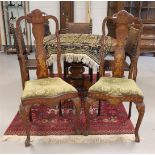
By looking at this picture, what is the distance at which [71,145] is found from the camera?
2102mm

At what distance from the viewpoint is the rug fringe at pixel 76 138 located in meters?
2.16

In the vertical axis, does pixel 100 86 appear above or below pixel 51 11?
below

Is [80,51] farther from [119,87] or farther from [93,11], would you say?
[93,11]

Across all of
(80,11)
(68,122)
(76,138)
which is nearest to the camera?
(76,138)

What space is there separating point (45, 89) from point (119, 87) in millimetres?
667

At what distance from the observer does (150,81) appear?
146 inches

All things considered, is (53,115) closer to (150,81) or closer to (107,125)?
(107,125)

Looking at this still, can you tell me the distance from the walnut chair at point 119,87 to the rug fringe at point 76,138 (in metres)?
0.07

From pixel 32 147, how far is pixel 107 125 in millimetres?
803

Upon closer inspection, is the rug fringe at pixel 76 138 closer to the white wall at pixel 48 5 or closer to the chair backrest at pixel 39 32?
the chair backrest at pixel 39 32

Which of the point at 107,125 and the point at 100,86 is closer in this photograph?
the point at 100,86

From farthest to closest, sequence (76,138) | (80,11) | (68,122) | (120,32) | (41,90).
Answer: (80,11) → (68,122) → (120,32) → (76,138) → (41,90)

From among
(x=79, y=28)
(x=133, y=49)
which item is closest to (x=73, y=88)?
(x=133, y=49)

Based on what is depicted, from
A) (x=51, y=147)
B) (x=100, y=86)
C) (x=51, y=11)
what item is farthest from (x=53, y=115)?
(x=51, y=11)
